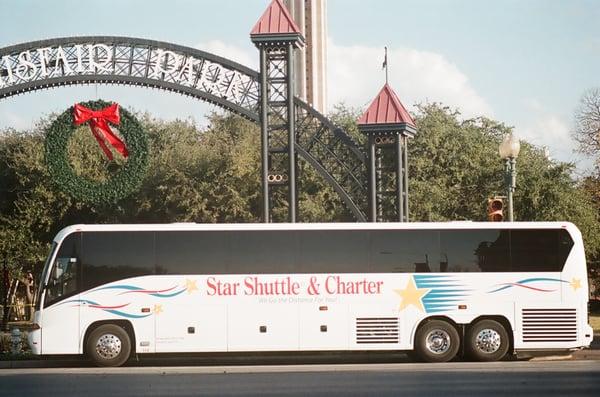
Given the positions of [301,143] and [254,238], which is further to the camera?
[301,143]

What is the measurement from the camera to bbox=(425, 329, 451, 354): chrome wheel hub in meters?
24.4

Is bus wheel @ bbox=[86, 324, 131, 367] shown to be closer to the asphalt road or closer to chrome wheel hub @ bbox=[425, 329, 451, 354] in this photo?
the asphalt road

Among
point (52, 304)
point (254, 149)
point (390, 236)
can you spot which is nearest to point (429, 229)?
point (390, 236)

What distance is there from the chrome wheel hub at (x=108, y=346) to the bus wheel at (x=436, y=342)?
656 cm

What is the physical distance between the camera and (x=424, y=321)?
80.6 ft

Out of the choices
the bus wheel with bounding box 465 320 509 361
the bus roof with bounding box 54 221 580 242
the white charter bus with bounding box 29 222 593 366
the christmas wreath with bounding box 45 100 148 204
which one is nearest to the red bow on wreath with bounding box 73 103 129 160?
the christmas wreath with bounding box 45 100 148 204

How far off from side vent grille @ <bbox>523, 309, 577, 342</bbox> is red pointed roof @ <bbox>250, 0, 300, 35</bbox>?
12.2 m

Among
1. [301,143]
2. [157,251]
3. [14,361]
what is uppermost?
[301,143]

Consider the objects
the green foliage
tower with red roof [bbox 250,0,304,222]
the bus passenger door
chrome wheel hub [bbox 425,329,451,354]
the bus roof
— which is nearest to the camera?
the bus passenger door

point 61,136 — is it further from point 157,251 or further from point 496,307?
point 496,307

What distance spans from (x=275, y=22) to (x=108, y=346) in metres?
12.6

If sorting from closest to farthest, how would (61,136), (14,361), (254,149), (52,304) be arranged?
(52,304)
(14,361)
(61,136)
(254,149)

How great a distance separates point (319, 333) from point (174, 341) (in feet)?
10.4

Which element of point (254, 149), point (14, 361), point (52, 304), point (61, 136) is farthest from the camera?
point (254, 149)
